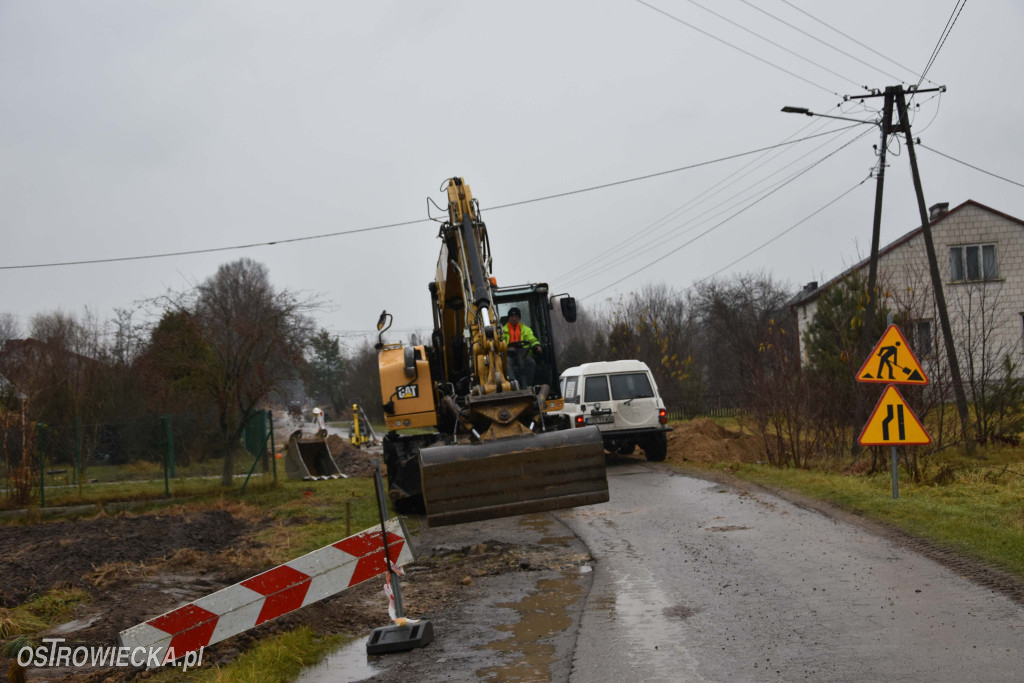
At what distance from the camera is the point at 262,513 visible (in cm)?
1633

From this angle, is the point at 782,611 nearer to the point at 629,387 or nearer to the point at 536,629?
the point at 536,629

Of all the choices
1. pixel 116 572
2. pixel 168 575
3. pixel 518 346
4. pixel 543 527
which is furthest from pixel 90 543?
pixel 518 346

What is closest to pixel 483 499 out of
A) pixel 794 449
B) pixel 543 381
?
pixel 543 381

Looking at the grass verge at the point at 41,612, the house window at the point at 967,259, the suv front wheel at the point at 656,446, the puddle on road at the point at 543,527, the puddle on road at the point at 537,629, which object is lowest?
the puddle on road at the point at 537,629

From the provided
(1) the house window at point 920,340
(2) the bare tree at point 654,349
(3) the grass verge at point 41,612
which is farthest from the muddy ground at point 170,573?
(2) the bare tree at point 654,349

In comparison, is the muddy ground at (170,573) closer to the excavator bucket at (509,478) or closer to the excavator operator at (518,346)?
the excavator bucket at (509,478)

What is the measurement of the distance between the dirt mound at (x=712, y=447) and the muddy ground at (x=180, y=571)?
339 inches

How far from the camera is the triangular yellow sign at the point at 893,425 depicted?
12.1m

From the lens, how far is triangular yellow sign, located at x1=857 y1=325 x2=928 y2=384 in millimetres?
12195

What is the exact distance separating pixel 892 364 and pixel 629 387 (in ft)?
28.0

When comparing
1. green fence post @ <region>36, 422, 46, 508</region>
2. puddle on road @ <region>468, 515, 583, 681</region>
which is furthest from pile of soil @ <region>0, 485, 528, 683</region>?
green fence post @ <region>36, 422, 46, 508</region>

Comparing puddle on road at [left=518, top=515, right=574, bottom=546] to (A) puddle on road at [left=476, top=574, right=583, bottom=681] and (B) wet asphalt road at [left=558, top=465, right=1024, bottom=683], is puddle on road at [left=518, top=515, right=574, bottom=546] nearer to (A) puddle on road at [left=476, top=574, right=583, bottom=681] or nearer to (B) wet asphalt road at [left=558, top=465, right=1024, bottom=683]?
(B) wet asphalt road at [left=558, top=465, right=1024, bottom=683]

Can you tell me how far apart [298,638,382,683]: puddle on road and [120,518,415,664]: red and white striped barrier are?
18.7 inches

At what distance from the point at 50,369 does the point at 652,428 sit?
53.3ft
